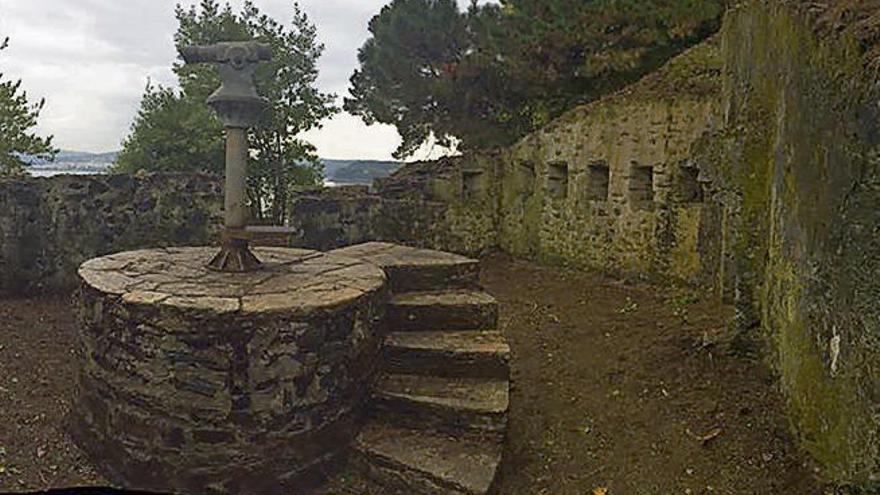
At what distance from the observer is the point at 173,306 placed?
3.78 metres

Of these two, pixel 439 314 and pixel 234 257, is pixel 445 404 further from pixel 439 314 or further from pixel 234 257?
pixel 234 257

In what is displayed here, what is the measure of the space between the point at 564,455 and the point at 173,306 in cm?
242

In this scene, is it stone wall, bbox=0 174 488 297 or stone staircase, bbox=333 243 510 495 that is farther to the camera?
stone wall, bbox=0 174 488 297

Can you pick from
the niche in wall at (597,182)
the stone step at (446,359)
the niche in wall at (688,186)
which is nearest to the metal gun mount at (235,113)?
the stone step at (446,359)

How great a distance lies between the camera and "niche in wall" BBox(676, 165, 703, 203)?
732 centimetres

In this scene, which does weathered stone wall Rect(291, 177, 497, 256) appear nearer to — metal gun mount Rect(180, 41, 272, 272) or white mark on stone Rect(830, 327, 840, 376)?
metal gun mount Rect(180, 41, 272, 272)

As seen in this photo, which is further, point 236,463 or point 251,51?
point 251,51

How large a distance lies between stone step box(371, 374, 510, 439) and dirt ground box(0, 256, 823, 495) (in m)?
0.33

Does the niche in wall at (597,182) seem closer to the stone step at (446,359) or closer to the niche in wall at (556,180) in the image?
the niche in wall at (556,180)

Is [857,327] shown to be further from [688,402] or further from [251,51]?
[251,51]

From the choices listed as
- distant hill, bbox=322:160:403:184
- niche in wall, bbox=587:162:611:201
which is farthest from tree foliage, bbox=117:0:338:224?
niche in wall, bbox=587:162:611:201

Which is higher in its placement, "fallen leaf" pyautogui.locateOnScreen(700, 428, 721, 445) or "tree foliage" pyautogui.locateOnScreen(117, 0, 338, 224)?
"tree foliage" pyautogui.locateOnScreen(117, 0, 338, 224)

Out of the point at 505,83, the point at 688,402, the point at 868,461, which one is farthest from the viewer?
the point at 505,83

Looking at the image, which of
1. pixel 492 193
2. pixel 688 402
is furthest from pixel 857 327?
→ pixel 492 193
